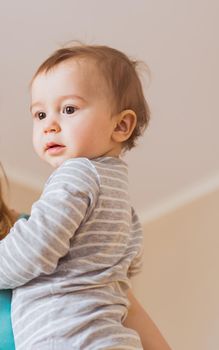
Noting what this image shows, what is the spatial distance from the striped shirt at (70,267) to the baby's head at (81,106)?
47 millimetres

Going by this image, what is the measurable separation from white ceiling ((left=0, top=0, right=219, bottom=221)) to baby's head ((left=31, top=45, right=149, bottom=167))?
32.3 inches

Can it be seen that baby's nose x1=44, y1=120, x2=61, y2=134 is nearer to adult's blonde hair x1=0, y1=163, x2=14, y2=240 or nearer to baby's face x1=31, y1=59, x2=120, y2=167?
baby's face x1=31, y1=59, x2=120, y2=167

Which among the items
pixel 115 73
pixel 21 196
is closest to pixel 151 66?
pixel 21 196

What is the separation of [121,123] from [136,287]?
1962 millimetres

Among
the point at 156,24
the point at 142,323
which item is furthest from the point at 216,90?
the point at 142,323

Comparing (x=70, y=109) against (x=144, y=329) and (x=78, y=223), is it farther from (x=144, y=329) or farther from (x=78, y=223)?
(x=144, y=329)

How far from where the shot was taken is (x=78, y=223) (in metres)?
0.80

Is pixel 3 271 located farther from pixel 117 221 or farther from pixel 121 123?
pixel 121 123

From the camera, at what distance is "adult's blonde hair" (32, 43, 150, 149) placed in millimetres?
915

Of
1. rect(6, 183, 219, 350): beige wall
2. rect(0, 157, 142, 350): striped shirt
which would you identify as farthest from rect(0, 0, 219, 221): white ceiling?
rect(0, 157, 142, 350): striped shirt

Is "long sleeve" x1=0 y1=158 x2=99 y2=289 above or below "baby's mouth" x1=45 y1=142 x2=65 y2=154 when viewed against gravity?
below

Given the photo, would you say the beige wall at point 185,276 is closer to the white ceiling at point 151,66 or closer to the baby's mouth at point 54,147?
the white ceiling at point 151,66

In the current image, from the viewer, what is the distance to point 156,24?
1773mm

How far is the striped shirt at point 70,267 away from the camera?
77cm
